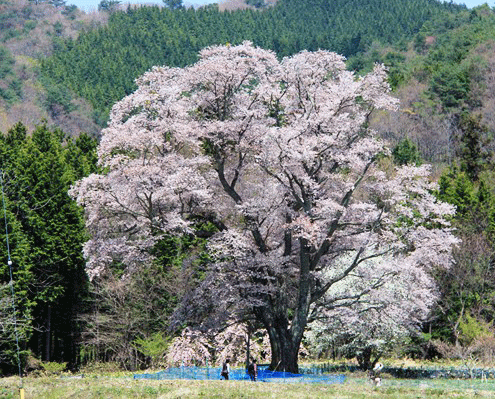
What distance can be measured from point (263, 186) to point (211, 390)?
10.3m

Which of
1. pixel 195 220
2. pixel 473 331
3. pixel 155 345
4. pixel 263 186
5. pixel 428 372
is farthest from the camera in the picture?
pixel 473 331

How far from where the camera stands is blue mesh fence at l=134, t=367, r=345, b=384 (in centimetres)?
2842

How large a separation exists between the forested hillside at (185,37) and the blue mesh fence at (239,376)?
3906 inches

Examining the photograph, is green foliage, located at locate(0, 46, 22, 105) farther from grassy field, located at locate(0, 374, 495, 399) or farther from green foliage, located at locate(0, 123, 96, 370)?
grassy field, located at locate(0, 374, 495, 399)

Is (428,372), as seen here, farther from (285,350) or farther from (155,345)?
(155,345)

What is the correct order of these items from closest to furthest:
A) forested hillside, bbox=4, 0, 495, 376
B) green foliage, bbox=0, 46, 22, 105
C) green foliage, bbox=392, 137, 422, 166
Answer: forested hillside, bbox=4, 0, 495, 376
green foliage, bbox=392, 137, 422, 166
green foliage, bbox=0, 46, 22, 105

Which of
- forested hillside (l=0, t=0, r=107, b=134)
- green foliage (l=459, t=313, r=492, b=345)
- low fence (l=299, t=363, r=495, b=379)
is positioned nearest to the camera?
low fence (l=299, t=363, r=495, b=379)

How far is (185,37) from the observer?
173625mm

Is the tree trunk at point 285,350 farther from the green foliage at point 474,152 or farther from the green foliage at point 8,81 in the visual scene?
the green foliage at point 8,81

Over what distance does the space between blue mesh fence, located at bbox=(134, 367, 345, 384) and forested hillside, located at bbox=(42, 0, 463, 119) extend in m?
99.2

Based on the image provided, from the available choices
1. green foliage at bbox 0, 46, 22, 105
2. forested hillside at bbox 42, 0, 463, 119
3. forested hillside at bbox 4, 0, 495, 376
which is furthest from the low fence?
green foliage at bbox 0, 46, 22, 105

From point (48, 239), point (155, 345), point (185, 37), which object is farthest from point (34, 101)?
point (155, 345)

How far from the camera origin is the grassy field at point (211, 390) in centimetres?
2377

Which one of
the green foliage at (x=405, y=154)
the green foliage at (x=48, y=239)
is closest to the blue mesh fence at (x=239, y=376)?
the green foliage at (x=48, y=239)
